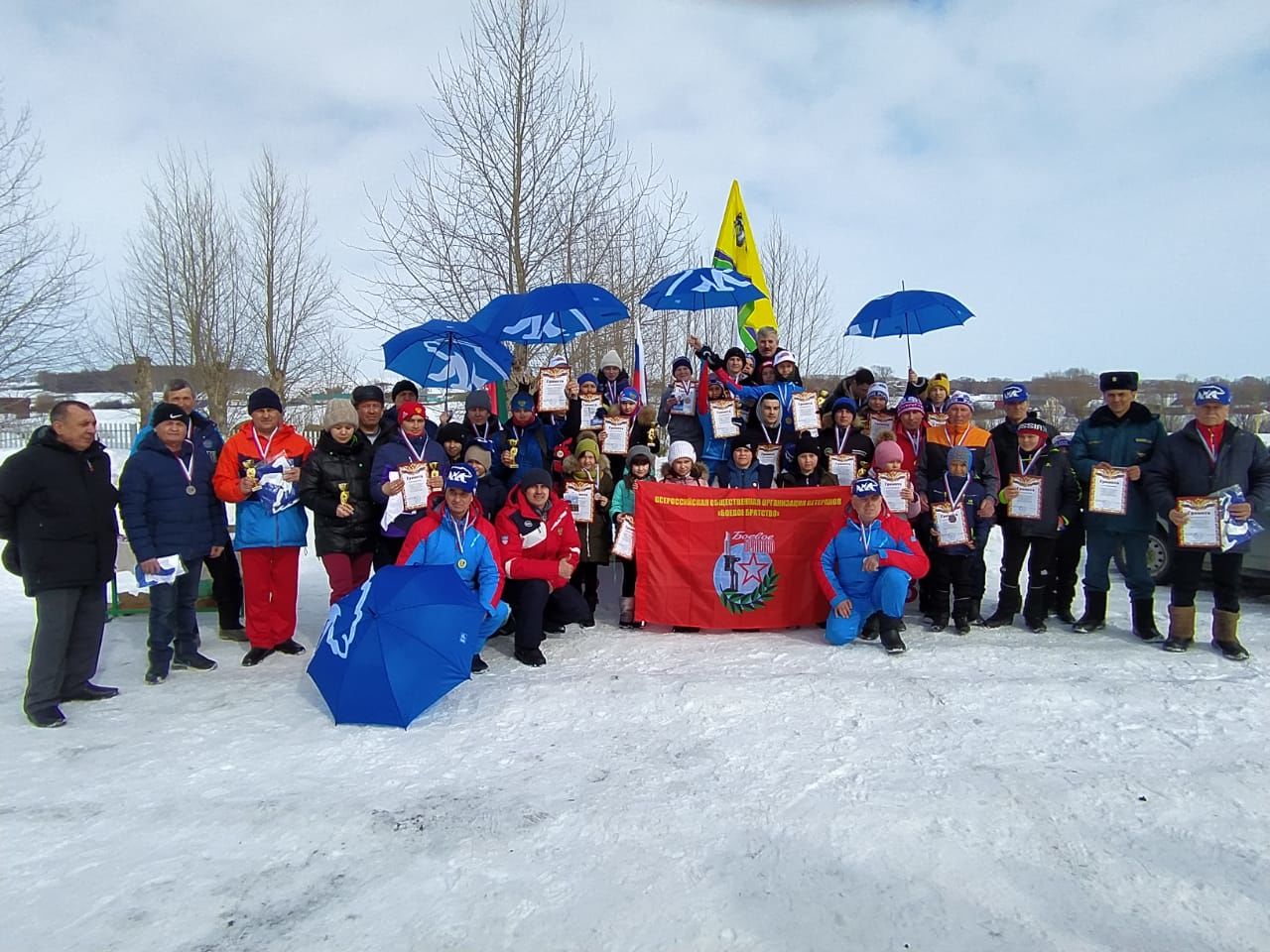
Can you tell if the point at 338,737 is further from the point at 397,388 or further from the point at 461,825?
the point at 397,388

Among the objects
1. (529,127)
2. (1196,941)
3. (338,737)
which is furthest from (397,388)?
(1196,941)

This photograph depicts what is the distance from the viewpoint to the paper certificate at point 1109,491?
613 centimetres

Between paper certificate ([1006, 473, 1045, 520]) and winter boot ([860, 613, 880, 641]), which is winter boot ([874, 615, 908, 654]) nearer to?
winter boot ([860, 613, 880, 641])

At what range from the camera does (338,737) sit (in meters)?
4.52

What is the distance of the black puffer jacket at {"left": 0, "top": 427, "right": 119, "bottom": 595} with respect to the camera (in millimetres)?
4660

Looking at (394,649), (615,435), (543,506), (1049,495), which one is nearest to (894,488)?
(1049,495)

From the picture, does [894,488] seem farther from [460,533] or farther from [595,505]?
[460,533]

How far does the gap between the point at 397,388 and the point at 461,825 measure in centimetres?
459

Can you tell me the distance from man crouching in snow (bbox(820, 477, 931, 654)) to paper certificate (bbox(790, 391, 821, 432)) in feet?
3.64

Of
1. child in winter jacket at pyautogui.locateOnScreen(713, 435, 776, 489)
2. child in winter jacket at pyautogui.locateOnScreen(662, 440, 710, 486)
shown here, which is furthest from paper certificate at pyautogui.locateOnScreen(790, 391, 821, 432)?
child in winter jacket at pyautogui.locateOnScreen(662, 440, 710, 486)

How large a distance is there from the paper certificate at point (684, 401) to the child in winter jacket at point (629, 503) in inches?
40.4

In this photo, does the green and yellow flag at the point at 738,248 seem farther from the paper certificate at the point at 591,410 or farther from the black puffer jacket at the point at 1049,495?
the black puffer jacket at the point at 1049,495

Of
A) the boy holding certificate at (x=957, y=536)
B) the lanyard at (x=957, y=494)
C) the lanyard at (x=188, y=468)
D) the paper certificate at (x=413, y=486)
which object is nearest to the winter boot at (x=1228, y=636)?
the boy holding certificate at (x=957, y=536)

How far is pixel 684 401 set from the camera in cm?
797
